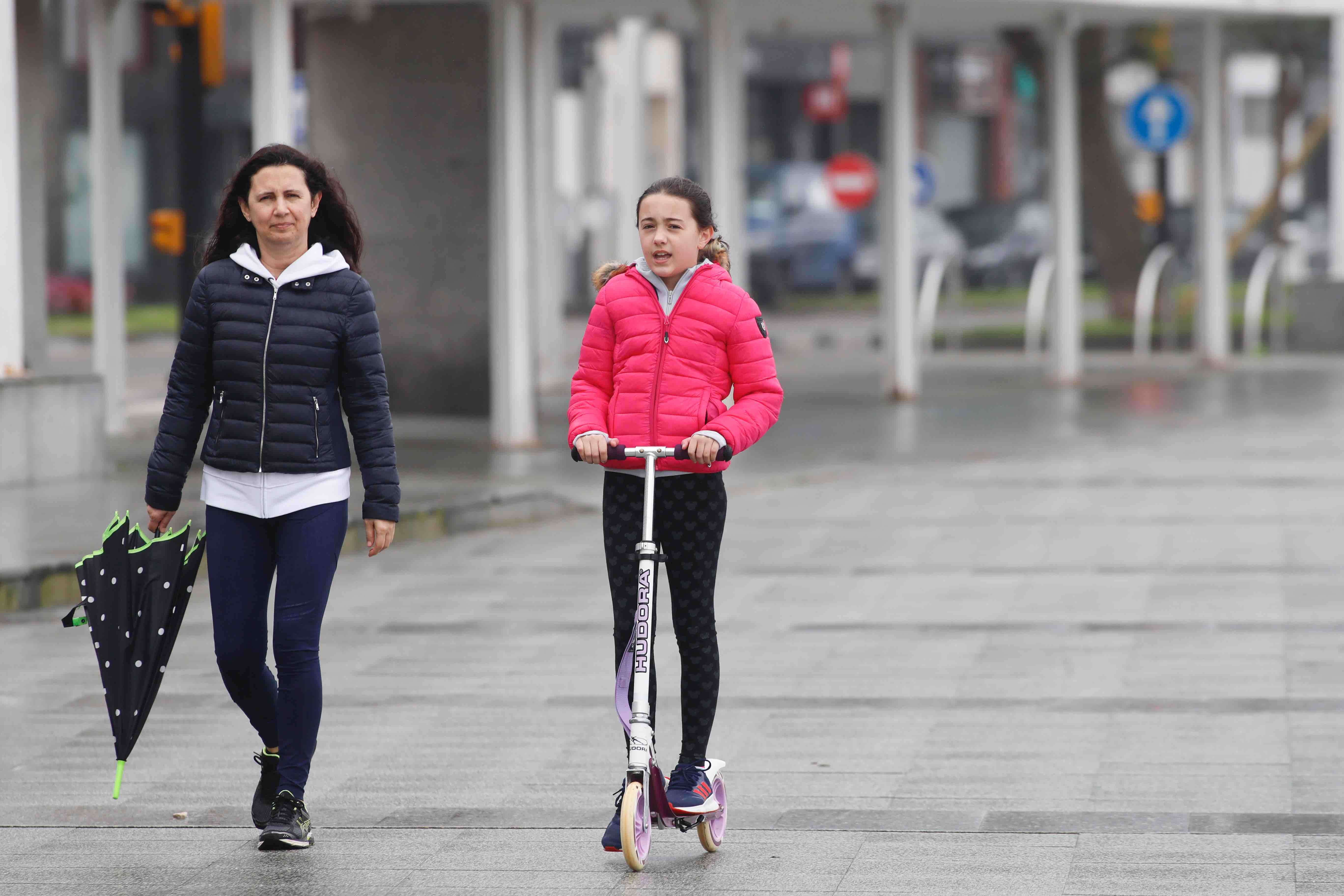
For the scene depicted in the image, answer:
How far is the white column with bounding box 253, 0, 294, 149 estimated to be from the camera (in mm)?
14359

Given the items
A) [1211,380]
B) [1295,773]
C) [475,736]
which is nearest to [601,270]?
[475,736]

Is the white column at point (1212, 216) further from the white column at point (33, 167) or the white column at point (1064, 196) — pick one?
the white column at point (33, 167)

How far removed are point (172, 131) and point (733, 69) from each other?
73.2 ft

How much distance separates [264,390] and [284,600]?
1.68ft

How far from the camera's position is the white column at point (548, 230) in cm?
2020

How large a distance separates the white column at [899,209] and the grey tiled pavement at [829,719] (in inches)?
251

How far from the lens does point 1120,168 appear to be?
1097 inches

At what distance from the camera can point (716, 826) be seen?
547 cm

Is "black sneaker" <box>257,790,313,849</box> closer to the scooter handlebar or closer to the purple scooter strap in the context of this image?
the purple scooter strap

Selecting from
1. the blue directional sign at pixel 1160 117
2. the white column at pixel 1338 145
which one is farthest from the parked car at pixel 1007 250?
the blue directional sign at pixel 1160 117

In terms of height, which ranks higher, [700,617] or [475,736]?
[700,617]

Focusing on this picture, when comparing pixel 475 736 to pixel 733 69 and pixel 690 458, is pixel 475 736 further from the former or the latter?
pixel 733 69

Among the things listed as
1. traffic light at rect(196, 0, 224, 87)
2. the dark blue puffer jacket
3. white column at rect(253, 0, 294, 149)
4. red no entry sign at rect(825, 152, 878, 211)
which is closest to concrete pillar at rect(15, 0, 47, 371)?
traffic light at rect(196, 0, 224, 87)

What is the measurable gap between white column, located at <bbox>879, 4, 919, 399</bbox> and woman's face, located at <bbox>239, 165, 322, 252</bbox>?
46.4ft
